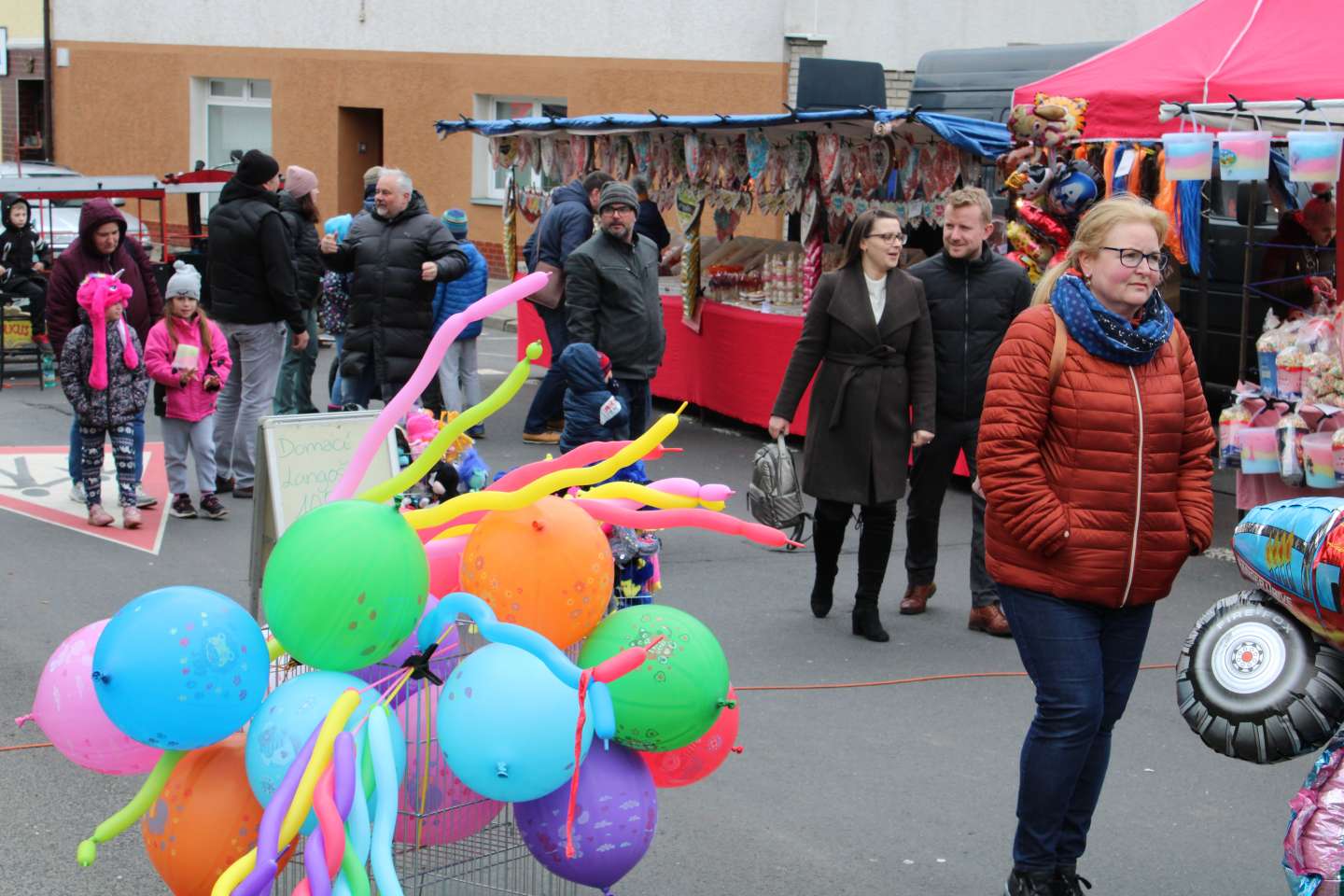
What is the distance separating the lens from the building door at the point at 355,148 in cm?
2367

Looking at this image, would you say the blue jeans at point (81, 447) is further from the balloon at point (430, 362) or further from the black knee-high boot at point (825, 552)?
the balloon at point (430, 362)

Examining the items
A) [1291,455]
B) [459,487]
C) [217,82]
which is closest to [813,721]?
[459,487]

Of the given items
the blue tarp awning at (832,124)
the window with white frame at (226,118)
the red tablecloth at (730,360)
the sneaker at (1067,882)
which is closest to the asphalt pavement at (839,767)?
the sneaker at (1067,882)

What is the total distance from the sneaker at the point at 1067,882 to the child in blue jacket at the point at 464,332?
22.2 ft

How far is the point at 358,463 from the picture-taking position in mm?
3209

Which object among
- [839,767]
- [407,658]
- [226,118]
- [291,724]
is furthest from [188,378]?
[226,118]

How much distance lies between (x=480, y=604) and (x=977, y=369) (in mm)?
4329

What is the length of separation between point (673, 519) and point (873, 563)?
376 cm

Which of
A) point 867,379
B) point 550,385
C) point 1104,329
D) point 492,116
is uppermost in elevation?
point 492,116

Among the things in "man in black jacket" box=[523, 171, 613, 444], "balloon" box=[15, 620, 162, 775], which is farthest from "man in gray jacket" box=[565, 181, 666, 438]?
"balloon" box=[15, 620, 162, 775]

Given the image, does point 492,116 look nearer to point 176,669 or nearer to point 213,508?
point 213,508

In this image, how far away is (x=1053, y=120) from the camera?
9391 millimetres

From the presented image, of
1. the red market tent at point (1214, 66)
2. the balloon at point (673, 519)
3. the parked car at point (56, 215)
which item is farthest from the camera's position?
the parked car at point (56, 215)

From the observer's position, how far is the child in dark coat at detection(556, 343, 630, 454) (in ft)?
25.3
